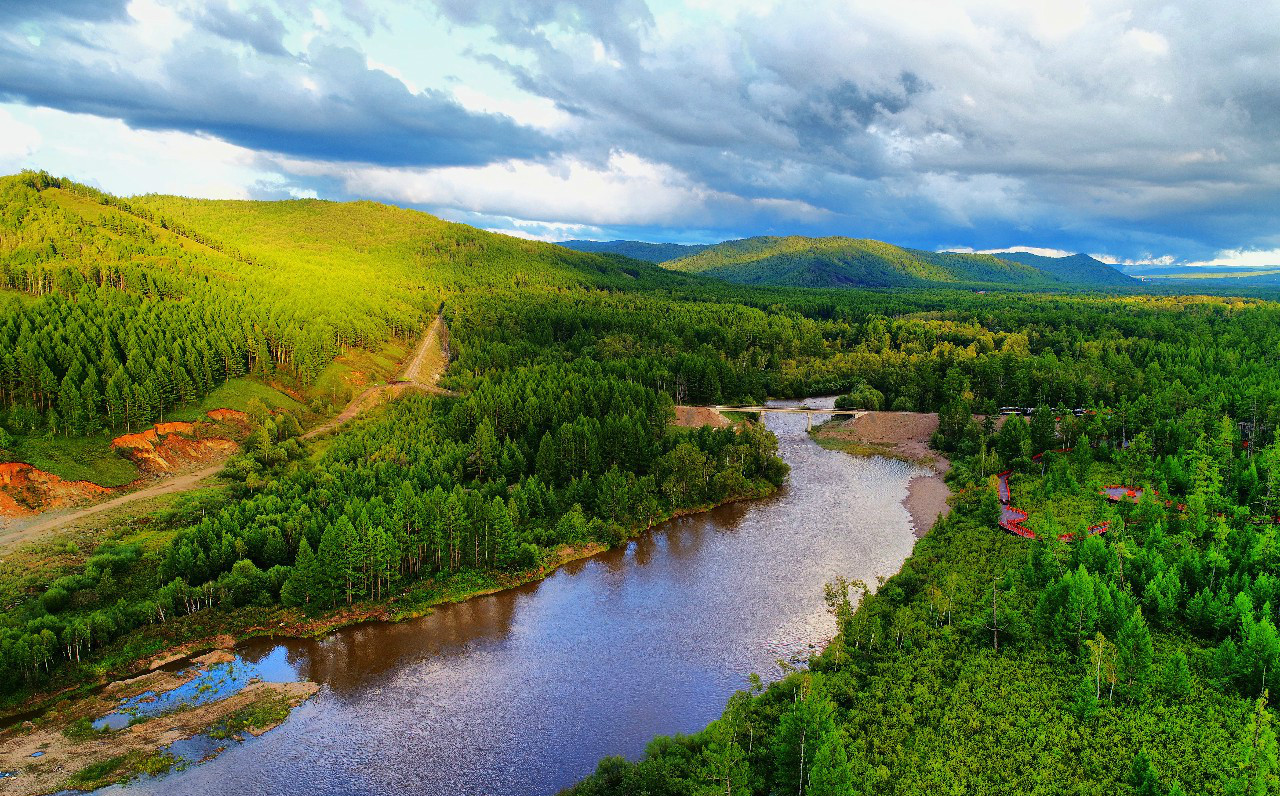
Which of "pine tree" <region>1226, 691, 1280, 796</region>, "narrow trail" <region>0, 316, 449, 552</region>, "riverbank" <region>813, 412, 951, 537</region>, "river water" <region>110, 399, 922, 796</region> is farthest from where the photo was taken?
"riverbank" <region>813, 412, 951, 537</region>

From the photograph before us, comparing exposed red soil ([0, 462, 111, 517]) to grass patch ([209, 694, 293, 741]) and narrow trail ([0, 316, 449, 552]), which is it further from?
grass patch ([209, 694, 293, 741])

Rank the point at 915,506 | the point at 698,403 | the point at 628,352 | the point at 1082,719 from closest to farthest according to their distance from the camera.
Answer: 1. the point at 1082,719
2. the point at 915,506
3. the point at 698,403
4. the point at 628,352

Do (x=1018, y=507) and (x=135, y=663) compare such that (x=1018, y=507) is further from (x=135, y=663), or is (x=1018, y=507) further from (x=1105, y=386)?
(x=135, y=663)

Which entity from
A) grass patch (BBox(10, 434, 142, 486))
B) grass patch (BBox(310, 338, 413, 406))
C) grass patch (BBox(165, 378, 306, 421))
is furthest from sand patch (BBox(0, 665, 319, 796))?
grass patch (BBox(310, 338, 413, 406))

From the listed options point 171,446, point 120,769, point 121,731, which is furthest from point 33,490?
point 120,769

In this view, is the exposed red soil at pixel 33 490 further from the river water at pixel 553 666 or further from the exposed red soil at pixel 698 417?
the exposed red soil at pixel 698 417

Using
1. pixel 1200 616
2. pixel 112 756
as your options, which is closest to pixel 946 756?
pixel 1200 616

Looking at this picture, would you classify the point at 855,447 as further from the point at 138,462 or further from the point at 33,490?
the point at 33,490
